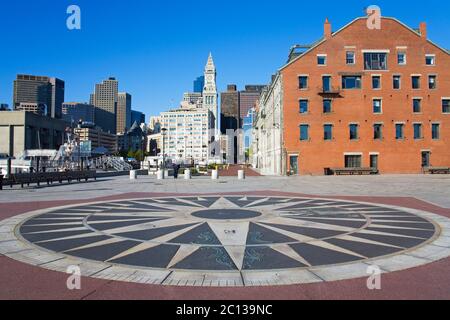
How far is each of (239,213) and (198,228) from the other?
3.21 m

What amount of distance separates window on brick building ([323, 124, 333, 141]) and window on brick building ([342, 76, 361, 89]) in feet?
19.2

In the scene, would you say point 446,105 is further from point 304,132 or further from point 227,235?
point 227,235

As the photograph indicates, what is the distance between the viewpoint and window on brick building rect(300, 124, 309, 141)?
4700 cm

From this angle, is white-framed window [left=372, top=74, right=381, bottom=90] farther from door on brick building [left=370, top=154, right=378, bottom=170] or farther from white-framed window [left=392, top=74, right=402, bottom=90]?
door on brick building [left=370, top=154, right=378, bottom=170]

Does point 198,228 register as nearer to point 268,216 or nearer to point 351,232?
point 268,216

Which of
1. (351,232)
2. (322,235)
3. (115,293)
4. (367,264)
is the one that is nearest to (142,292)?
(115,293)

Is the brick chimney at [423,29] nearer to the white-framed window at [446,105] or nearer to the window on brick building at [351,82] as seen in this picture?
the white-framed window at [446,105]

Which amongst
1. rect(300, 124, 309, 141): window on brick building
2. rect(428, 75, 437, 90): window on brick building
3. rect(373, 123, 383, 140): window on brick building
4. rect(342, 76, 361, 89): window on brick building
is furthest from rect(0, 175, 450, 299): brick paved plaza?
rect(428, 75, 437, 90): window on brick building

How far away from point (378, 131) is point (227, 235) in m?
43.6

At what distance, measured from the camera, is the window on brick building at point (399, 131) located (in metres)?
47.2

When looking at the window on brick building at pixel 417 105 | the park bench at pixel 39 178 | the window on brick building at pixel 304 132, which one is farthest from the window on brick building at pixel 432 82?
the park bench at pixel 39 178

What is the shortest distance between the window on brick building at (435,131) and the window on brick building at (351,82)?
11803 mm

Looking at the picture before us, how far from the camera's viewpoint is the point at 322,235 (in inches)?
374

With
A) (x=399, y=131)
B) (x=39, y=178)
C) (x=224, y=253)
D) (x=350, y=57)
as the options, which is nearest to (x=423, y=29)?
(x=350, y=57)
